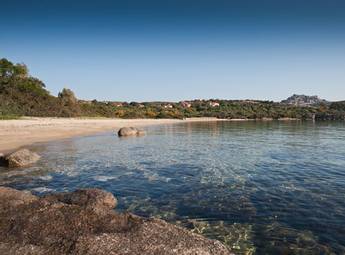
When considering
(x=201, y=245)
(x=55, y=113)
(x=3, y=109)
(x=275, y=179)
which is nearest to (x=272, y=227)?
(x=201, y=245)

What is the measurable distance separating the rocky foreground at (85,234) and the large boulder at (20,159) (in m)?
12.5

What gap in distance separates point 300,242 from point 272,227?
3.98 ft

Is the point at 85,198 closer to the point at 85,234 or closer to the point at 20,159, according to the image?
the point at 85,234

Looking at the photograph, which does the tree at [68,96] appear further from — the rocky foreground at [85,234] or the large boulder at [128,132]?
the rocky foreground at [85,234]

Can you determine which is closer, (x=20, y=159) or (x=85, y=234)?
(x=85, y=234)

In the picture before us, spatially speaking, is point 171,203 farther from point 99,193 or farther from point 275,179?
point 275,179

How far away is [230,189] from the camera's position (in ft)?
47.2

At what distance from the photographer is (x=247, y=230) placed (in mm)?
9445

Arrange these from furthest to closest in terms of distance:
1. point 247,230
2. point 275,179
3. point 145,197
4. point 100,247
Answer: point 275,179, point 145,197, point 247,230, point 100,247

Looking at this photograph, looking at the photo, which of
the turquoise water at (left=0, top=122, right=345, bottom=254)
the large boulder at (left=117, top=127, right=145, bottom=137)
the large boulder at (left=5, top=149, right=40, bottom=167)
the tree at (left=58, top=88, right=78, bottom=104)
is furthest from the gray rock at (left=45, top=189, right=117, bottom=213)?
the tree at (left=58, top=88, right=78, bottom=104)

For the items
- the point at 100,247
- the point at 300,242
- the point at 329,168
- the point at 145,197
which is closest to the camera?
the point at 100,247

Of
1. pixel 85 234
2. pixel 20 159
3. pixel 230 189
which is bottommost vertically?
pixel 230 189

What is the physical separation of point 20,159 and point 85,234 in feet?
51.4

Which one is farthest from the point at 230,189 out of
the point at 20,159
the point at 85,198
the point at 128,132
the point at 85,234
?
the point at 128,132
